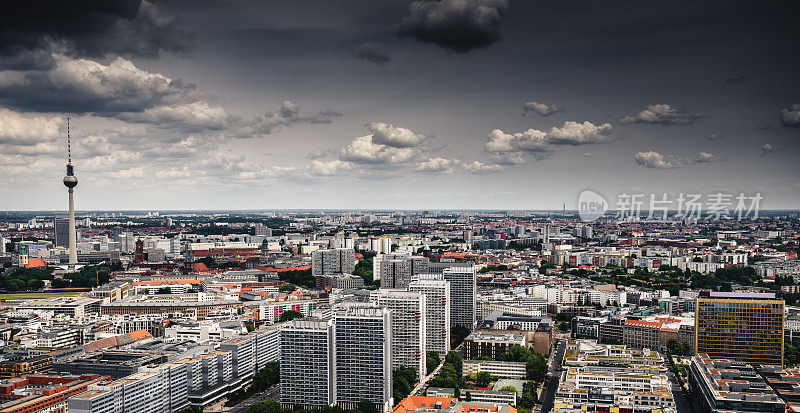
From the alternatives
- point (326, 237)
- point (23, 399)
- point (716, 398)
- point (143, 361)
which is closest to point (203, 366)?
point (143, 361)

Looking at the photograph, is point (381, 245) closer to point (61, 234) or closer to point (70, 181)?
point (70, 181)

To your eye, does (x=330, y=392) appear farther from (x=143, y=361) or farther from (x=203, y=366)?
(x=143, y=361)

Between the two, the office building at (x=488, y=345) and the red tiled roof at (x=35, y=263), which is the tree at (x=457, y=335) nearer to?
the office building at (x=488, y=345)

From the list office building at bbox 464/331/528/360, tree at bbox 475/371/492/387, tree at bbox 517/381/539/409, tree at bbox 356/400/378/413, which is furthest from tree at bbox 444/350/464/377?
tree at bbox 356/400/378/413

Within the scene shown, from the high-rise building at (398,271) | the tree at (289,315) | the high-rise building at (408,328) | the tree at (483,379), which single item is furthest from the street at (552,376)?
the tree at (289,315)

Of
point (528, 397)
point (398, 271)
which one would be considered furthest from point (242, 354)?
point (398, 271)
